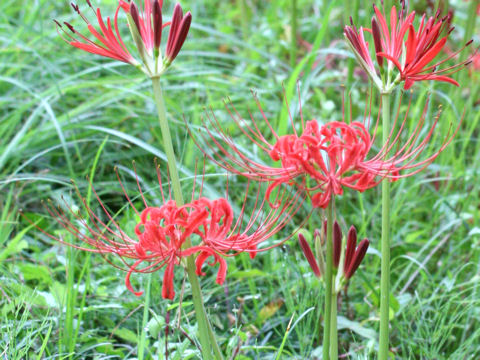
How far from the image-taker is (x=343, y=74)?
Result: 11.0 feet

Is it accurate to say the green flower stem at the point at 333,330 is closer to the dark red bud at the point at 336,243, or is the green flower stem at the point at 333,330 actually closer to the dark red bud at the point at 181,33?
the dark red bud at the point at 336,243

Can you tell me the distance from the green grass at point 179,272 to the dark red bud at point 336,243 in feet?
1.19

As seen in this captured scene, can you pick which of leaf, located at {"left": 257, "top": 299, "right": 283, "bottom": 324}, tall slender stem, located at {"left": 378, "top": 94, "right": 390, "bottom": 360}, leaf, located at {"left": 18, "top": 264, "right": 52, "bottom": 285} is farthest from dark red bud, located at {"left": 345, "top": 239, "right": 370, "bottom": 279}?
leaf, located at {"left": 18, "top": 264, "right": 52, "bottom": 285}

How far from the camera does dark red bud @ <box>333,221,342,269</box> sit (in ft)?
4.30

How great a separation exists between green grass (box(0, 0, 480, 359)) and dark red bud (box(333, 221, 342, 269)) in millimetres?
364

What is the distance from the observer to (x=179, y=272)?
2189 millimetres

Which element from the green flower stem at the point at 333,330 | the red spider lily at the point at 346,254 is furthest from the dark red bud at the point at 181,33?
the green flower stem at the point at 333,330

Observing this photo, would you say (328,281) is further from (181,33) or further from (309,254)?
(181,33)

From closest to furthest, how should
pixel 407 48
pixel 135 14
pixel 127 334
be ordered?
pixel 135 14
pixel 407 48
pixel 127 334

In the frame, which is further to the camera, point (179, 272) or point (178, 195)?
point (179, 272)

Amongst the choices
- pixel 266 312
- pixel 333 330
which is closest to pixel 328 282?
pixel 333 330

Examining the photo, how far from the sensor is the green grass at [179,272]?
1.88 metres

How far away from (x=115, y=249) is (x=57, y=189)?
5.20ft

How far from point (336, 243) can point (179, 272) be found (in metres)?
0.97
